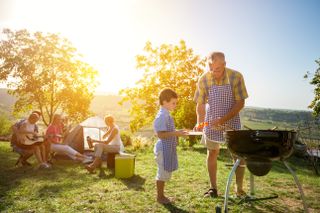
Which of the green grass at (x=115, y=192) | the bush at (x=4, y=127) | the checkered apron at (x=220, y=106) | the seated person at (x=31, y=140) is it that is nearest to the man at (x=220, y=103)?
the checkered apron at (x=220, y=106)

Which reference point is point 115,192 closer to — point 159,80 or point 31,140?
point 31,140

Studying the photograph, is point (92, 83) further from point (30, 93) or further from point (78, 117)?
point (30, 93)

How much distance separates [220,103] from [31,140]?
19.6 ft

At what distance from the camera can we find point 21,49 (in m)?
21.4

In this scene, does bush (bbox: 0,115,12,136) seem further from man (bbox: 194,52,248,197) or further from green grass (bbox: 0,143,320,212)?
man (bbox: 194,52,248,197)

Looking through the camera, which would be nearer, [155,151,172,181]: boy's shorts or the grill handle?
the grill handle

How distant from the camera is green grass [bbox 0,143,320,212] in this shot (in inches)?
166

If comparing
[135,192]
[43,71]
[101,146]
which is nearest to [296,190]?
[135,192]

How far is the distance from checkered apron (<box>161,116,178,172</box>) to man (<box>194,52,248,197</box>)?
1.38 feet

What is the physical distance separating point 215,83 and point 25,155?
614cm

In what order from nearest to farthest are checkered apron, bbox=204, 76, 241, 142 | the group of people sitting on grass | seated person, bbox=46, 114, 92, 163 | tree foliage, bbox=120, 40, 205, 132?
checkered apron, bbox=204, 76, 241, 142 < the group of people sitting on grass < seated person, bbox=46, 114, 92, 163 < tree foliage, bbox=120, 40, 205, 132

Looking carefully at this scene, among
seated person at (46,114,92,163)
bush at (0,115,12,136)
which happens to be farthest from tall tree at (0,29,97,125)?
seated person at (46,114,92,163)

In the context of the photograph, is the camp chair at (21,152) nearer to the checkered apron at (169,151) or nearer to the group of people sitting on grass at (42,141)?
the group of people sitting on grass at (42,141)

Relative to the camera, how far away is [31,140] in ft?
26.1
